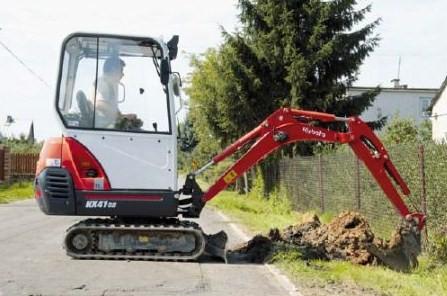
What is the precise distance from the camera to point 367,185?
1553cm

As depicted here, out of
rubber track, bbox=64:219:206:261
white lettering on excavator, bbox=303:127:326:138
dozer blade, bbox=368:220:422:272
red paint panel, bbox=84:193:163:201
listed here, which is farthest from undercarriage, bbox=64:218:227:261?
dozer blade, bbox=368:220:422:272

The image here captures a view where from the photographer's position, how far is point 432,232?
38.9 feet

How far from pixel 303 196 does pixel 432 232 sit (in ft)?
36.2

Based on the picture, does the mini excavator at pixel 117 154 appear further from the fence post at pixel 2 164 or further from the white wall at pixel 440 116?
the white wall at pixel 440 116

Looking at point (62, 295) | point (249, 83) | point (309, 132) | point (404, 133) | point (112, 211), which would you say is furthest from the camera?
point (404, 133)

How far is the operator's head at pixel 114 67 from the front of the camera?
11.6 m

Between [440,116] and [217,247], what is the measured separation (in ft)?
124

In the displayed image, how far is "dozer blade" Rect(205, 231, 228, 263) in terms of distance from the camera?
463 inches

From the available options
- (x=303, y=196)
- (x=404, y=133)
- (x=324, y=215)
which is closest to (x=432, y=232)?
(x=324, y=215)

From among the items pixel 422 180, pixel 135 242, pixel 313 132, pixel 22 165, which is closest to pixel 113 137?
pixel 135 242

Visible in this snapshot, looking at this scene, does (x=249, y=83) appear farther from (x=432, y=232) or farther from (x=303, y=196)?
(x=432, y=232)

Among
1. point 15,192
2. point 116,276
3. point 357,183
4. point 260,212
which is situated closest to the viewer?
point 116,276

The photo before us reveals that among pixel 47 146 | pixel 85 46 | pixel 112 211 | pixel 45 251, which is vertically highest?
pixel 85 46

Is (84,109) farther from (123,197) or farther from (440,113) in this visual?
(440,113)
